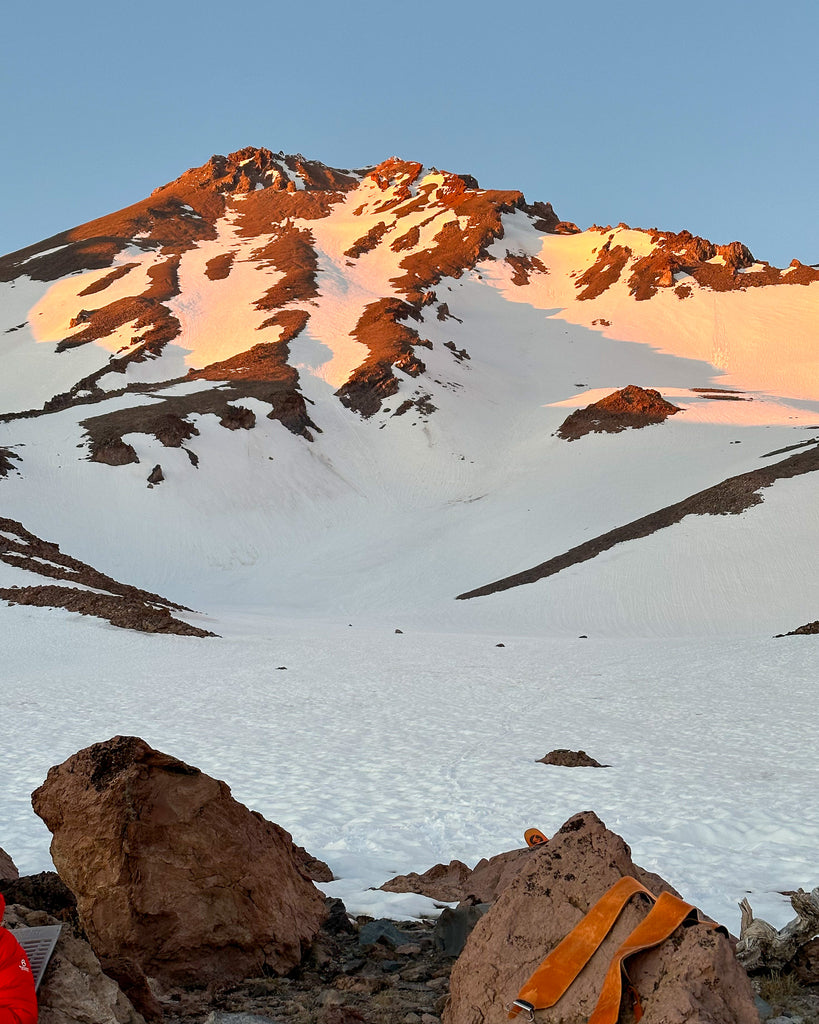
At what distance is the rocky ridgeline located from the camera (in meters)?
3.71

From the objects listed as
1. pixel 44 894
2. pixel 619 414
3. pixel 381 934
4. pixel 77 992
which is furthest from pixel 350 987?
pixel 619 414

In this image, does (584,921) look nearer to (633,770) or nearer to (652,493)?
(633,770)

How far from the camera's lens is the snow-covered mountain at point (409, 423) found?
35.2m

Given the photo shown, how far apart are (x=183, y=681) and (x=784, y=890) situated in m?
14.9

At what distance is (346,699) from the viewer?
1650 cm

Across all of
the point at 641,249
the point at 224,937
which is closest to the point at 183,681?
the point at 224,937

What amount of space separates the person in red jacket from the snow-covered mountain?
956 inches

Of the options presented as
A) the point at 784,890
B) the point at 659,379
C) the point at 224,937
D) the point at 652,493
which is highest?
the point at 659,379

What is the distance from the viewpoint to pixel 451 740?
41.3ft

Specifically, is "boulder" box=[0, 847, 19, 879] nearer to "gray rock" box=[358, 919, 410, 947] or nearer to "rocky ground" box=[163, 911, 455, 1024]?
"rocky ground" box=[163, 911, 455, 1024]

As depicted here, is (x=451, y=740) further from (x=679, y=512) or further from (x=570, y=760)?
(x=679, y=512)

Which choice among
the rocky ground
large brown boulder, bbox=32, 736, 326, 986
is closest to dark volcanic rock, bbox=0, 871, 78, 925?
large brown boulder, bbox=32, 736, 326, 986

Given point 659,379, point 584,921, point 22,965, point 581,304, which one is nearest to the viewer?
point 22,965

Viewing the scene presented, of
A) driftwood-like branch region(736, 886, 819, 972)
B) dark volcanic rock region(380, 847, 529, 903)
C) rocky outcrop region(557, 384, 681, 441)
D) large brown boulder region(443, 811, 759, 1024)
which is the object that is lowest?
driftwood-like branch region(736, 886, 819, 972)
